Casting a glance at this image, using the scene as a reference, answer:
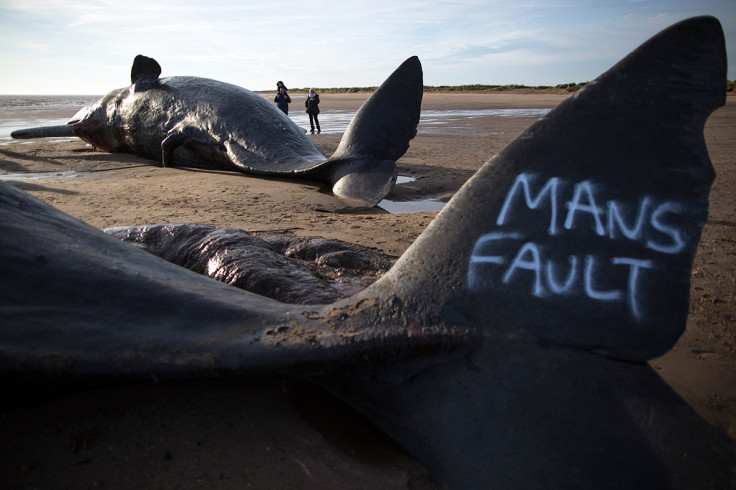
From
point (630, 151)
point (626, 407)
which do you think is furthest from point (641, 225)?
point (626, 407)

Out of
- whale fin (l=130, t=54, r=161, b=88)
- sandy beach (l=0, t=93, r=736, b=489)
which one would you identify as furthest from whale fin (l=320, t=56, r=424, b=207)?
whale fin (l=130, t=54, r=161, b=88)

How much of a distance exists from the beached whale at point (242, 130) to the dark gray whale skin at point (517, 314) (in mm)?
4254

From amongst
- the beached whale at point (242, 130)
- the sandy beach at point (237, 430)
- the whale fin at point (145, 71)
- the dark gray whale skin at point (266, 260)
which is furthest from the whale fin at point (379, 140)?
the whale fin at point (145, 71)

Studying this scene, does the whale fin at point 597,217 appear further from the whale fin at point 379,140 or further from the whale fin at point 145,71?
the whale fin at point 145,71

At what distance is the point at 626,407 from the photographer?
1.37 meters

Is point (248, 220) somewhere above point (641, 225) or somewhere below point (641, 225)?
below

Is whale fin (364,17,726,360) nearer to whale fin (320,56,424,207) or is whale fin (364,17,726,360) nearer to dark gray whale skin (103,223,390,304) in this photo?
dark gray whale skin (103,223,390,304)

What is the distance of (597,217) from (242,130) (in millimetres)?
6848

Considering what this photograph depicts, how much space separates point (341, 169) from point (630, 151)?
5.07m

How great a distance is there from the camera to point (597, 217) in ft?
5.35

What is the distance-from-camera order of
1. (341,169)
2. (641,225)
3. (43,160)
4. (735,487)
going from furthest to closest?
1. (43,160)
2. (341,169)
3. (641,225)
4. (735,487)

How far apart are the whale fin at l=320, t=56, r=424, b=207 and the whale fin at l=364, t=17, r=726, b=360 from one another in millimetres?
4216

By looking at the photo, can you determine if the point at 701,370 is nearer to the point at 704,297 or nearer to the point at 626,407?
the point at 704,297

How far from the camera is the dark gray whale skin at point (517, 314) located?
52.4 inches
